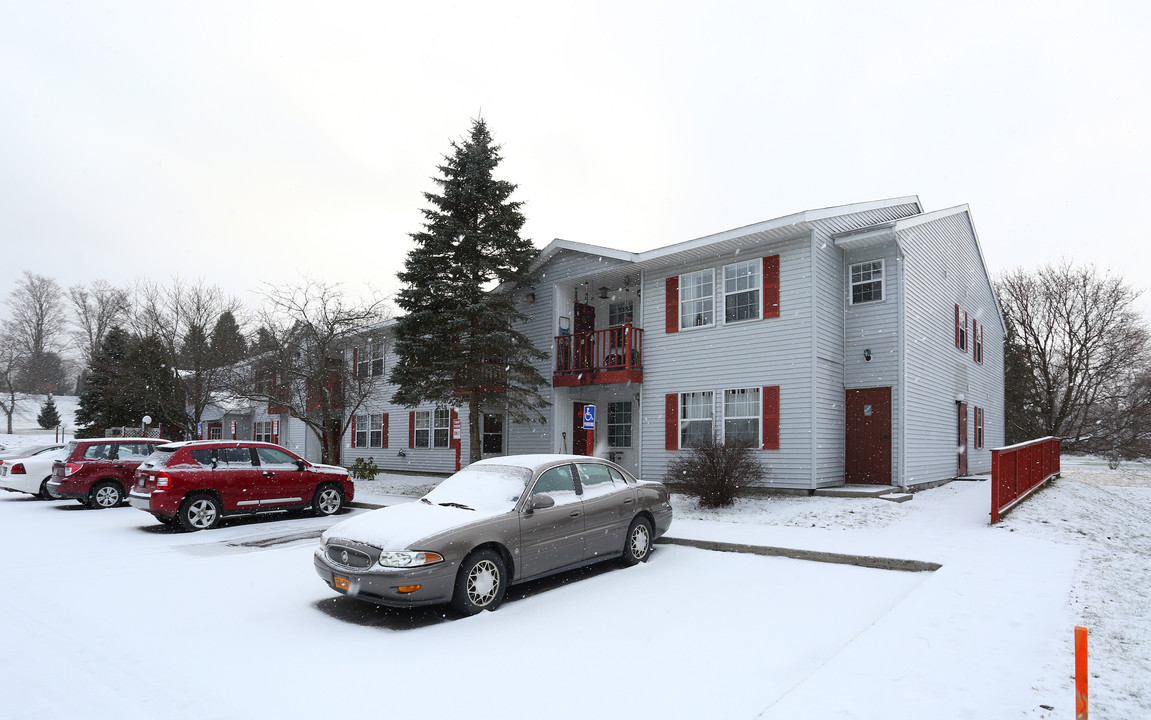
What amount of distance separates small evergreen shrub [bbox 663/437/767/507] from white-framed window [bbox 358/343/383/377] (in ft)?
54.1

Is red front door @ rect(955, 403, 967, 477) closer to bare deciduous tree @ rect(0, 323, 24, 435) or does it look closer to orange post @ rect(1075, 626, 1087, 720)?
orange post @ rect(1075, 626, 1087, 720)

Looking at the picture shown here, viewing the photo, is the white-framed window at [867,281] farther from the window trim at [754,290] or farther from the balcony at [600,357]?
the balcony at [600,357]

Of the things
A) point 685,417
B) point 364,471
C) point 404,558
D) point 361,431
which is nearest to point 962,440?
point 685,417

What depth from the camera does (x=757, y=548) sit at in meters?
8.97

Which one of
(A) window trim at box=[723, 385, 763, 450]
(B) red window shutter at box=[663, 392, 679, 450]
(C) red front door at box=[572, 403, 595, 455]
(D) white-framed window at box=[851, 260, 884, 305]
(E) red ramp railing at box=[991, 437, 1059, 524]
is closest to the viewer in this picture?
(E) red ramp railing at box=[991, 437, 1059, 524]

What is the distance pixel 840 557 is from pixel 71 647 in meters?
8.16

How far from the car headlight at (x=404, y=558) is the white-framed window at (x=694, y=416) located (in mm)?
10666

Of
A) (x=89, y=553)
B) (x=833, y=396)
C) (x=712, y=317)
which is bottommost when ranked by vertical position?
(x=89, y=553)

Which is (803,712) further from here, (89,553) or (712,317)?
(712,317)

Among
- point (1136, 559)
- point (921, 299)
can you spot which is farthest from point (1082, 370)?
point (1136, 559)

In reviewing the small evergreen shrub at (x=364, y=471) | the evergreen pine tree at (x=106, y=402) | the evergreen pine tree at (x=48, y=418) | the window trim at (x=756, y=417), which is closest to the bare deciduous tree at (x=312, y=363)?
the small evergreen shrub at (x=364, y=471)

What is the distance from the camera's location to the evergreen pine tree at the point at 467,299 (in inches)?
677

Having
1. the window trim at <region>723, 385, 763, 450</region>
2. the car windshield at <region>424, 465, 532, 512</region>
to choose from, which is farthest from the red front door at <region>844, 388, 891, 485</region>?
the car windshield at <region>424, 465, 532, 512</region>

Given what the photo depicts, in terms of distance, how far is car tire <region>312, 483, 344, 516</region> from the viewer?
44.8ft
